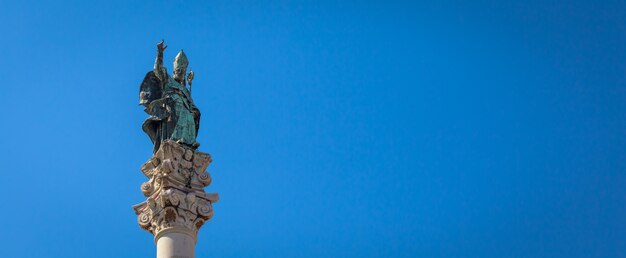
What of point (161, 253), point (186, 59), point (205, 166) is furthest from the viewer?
point (186, 59)

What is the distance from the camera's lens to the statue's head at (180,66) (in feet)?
114

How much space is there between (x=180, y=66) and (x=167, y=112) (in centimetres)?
201

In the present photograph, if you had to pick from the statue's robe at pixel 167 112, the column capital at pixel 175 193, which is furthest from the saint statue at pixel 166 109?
the column capital at pixel 175 193

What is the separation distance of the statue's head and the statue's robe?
0.50m

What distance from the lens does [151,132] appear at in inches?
1312

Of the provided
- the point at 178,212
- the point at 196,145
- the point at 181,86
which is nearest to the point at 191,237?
the point at 178,212

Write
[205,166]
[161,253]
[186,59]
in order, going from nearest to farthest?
[161,253], [205,166], [186,59]

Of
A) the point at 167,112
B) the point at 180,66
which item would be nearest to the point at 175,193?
the point at 167,112

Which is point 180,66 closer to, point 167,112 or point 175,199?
point 167,112

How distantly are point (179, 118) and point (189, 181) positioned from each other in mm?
2071

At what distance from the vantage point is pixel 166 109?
3325cm

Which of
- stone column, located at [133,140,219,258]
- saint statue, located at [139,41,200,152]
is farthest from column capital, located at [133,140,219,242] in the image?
saint statue, located at [139,41,200,152]

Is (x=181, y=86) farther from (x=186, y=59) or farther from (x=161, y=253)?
(x=161, y=253)

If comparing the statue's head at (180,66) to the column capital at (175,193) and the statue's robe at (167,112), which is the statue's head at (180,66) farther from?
the column capital at (175,193)
